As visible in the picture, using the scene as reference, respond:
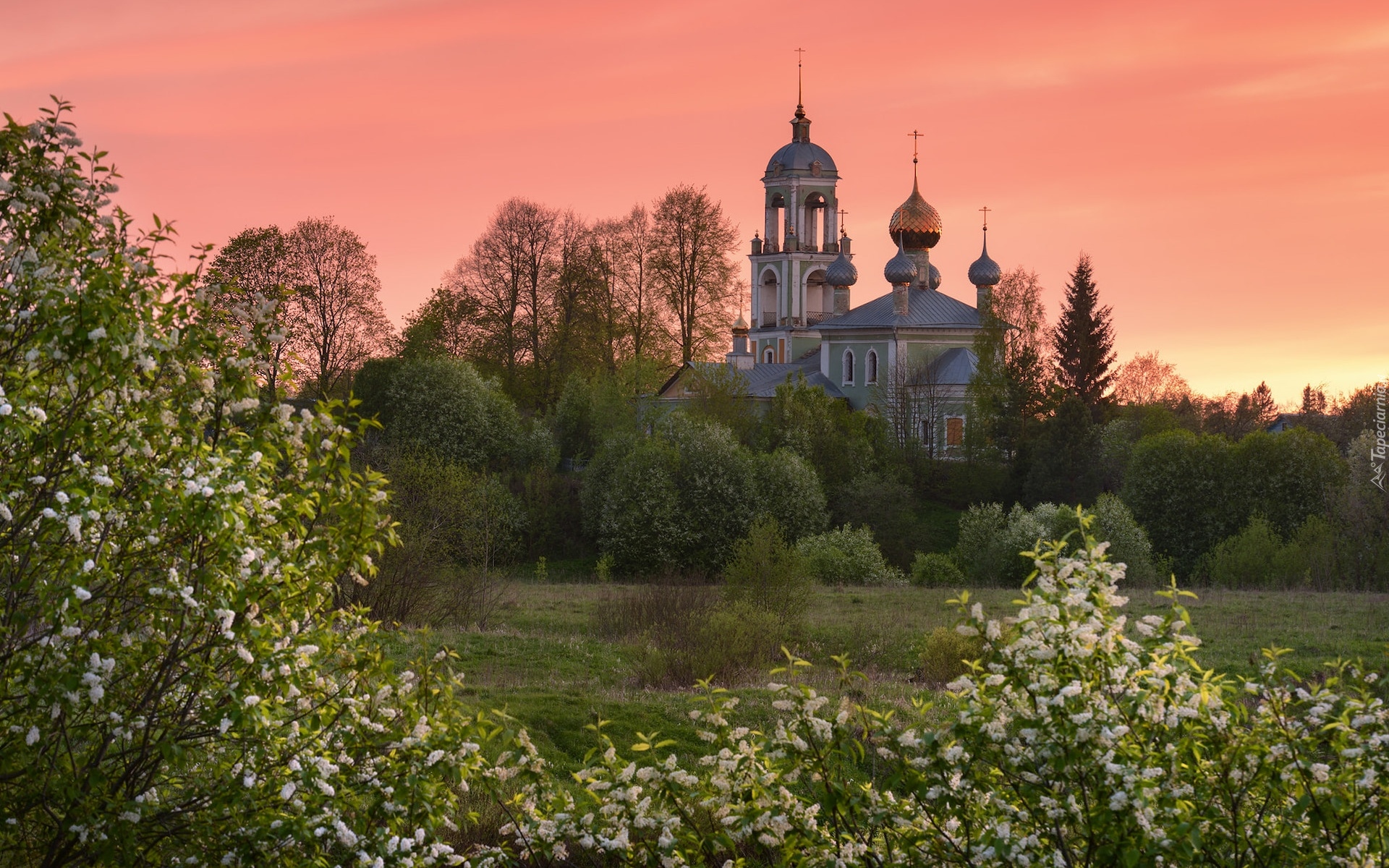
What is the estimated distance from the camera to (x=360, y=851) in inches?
214

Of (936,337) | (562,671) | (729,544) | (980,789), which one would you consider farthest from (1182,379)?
(980,789)

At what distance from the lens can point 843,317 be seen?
6369 centimetres

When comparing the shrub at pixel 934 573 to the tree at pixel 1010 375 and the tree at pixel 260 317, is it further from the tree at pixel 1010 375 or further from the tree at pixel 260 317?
the tree at pixel 260 317

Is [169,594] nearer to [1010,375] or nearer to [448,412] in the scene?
[448,412]

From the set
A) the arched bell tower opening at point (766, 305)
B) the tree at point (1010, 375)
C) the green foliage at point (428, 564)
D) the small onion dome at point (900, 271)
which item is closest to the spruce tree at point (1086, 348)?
the tree at point (1010, 375)

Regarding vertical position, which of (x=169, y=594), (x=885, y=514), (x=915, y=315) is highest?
(x=915, y=315)

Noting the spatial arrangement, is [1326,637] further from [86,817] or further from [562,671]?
[86,817]

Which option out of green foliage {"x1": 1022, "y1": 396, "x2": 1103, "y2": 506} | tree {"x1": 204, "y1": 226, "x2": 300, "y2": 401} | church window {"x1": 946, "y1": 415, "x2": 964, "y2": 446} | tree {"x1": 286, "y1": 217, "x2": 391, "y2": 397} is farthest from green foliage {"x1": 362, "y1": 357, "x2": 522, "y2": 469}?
tree {"x1": 204, "y1": 226, "x2": 300, "y2": 401}

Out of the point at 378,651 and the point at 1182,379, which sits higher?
the point at 1182,379

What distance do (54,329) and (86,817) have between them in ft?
6.23

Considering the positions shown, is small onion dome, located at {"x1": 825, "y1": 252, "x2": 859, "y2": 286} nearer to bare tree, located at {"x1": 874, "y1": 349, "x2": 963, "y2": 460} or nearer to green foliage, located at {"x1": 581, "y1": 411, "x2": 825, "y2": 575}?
bare tree, located at {"x1": 874, "y1": 349, "x2": 963, "y2": 460}

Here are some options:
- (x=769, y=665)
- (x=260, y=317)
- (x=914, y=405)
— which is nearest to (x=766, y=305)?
(x=914, y=405)

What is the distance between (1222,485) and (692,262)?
2629cm

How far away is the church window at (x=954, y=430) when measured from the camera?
182 feet
